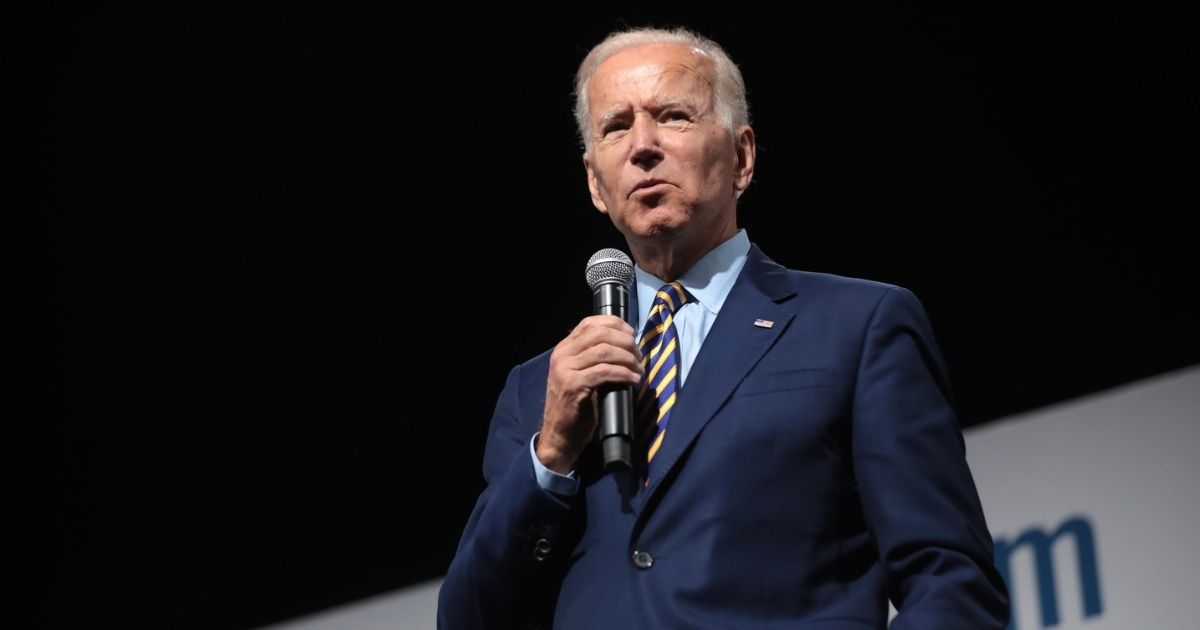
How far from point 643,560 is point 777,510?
166mm

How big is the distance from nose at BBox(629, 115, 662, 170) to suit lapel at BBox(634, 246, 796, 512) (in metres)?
0.20

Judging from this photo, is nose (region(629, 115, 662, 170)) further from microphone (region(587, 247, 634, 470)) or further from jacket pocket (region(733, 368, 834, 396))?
jacket pocket (region(733, 368, 834, 396))

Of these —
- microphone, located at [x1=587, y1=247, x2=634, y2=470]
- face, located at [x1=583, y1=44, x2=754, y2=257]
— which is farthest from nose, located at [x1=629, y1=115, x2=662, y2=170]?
microphone, located at [x1=587, y1=247, x2=634, y2=470]

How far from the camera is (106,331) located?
412 centimetres

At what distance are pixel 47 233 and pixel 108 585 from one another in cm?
109

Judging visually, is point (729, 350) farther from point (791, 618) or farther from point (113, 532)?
point (113, 532)

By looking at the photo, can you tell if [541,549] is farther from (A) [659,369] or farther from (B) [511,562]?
(A) [659,369]

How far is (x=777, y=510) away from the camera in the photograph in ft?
5.02

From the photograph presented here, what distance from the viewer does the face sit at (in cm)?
184

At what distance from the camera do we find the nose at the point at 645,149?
1.85m

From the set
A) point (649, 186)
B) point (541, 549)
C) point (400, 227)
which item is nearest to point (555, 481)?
point (541, 549)

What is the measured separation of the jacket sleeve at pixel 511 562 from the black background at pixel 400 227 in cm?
171

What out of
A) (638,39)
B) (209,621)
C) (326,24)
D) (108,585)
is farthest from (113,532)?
(638,39)

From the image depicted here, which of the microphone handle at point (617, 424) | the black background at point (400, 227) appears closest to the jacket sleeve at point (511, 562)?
the microphone handle at point (617, 424)
